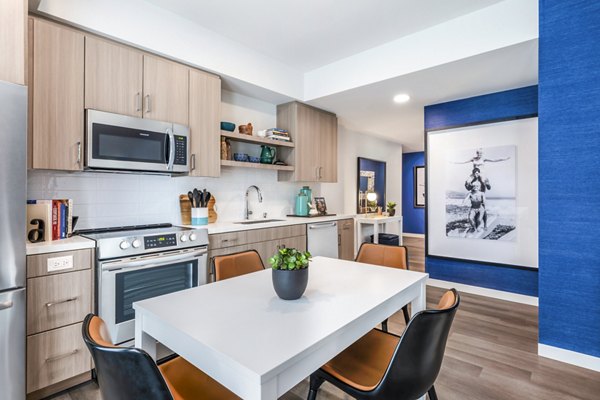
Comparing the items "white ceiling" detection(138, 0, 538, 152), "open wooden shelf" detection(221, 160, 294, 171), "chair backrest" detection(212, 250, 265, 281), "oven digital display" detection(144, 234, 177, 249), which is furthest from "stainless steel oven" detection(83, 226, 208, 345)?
"white ceiling" detection(138, 0, 538, 152)

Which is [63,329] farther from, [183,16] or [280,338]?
[183,16]

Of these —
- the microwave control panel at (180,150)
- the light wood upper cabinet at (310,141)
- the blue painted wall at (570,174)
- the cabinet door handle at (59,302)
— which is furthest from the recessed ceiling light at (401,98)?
the cabinet door handle at (59,302)

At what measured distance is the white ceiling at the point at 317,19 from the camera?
2531mm

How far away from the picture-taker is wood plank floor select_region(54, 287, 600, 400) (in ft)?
6.38

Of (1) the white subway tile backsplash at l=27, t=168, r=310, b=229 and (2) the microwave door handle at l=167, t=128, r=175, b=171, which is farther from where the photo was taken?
(2) the microwave door handle at l=167, t=128, r=175, b=171

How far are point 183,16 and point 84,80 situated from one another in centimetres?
104

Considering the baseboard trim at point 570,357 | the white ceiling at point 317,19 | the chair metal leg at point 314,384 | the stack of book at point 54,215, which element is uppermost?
the white ceiling at point 317,19

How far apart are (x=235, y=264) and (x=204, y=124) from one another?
157cm

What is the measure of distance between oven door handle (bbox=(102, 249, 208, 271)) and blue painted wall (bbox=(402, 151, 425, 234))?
732 centimetres

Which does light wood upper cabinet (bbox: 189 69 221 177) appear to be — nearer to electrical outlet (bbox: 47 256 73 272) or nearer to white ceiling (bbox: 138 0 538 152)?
white ceiling (bbox: 138 0 538 152)

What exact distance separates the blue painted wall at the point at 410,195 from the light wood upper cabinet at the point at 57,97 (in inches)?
319

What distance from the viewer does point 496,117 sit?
3670mm

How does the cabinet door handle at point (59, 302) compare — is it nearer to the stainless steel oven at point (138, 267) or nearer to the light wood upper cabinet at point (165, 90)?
the stainless steel oven at point (138, 267)

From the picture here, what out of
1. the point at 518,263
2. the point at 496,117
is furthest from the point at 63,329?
the point at 496,117
